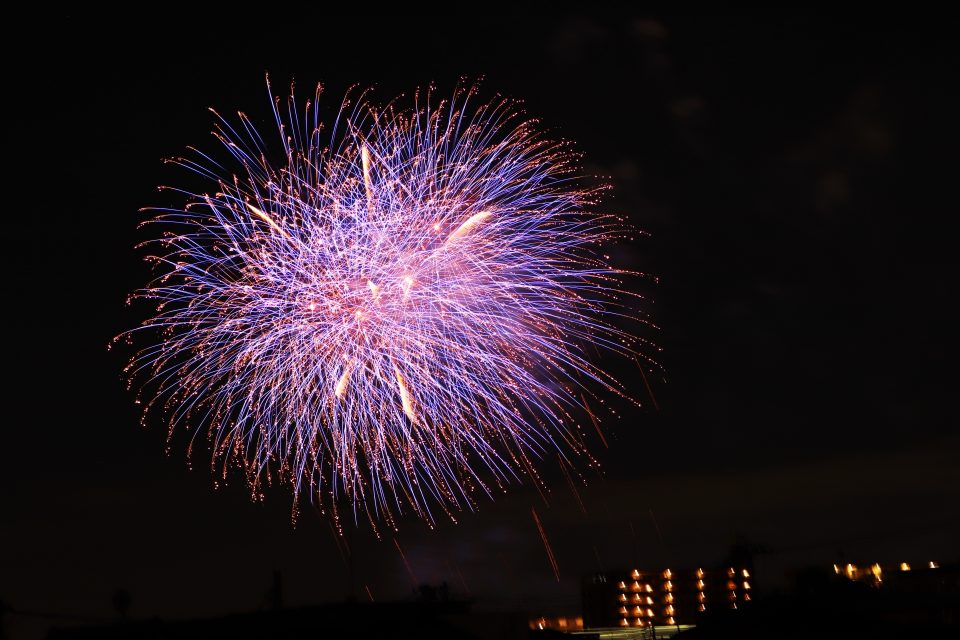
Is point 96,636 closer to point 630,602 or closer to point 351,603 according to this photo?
point 351,603

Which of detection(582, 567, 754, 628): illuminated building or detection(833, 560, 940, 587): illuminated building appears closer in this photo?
detection(833, 560, 940, 587): illuminated building

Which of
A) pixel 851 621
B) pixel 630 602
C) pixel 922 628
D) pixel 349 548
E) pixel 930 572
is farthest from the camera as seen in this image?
pixel 630 602

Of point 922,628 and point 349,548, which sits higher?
point 349,548

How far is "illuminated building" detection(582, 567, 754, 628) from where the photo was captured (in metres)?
99.8

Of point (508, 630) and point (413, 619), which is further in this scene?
point (508, 630)

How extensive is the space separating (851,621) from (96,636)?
20.0 meters

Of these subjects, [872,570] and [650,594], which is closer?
[872,570]

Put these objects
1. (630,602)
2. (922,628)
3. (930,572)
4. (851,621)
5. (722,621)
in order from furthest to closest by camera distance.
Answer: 1. (630,602)
2. (930,572)
3. (722,621)
4. (851,621)
5. (922,628)

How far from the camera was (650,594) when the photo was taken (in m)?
104

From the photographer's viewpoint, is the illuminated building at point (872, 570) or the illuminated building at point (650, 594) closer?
the illuminated building at point (872, 570)

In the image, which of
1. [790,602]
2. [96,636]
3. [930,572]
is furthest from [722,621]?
[930,572]

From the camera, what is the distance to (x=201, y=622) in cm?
2738

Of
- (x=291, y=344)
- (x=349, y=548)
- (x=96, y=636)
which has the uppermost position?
(x=291, y=344)

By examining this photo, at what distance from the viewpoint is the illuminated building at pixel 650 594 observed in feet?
327
